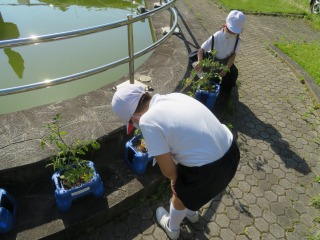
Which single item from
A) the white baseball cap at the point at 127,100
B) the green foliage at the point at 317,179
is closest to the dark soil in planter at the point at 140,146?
the white baseball cap at the point at 127,100

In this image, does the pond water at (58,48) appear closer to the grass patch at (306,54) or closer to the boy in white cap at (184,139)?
the boy in white cap at (184,139)

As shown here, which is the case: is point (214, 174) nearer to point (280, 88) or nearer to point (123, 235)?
point (123, 235)

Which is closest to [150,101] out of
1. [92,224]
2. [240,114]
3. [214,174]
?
[214,174]

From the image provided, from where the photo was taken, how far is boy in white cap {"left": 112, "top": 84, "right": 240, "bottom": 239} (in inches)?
70.8

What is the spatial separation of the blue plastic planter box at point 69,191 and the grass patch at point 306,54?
467 centimetres

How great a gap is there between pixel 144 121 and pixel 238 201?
1.82 metres

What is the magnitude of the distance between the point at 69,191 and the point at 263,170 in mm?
2308

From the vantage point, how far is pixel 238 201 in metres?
3.07

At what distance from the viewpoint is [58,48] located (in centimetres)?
565

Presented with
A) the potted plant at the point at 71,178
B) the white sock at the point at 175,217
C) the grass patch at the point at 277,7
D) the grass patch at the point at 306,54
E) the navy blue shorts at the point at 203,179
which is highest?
the navy blue shorts at the point at 203,179

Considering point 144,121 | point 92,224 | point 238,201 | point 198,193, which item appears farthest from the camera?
point 238,201

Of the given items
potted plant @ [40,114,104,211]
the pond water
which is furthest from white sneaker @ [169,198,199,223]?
the pond water

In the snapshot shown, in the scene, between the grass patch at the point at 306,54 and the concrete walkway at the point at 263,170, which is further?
the grass patch at the point at 306,54

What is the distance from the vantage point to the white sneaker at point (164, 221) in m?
2.63
